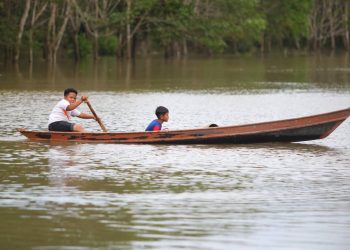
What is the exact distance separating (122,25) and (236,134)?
152 ft

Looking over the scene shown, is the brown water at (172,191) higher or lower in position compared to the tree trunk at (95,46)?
lower

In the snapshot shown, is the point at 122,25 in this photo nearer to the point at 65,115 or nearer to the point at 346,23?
the point at 346,23

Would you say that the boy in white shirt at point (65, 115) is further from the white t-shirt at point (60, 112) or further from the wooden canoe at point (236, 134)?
the wooden canoe at point (236, 134)

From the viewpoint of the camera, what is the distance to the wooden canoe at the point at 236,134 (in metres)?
18.0

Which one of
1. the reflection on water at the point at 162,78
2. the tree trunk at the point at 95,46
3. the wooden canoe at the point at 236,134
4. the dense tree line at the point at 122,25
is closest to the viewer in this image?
the wooden canoe at the point at 236,134

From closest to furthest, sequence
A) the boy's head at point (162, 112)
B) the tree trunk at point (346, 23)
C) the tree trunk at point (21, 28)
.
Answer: the boy's head at point (162, 112) < the tree trunk at point (21, 28) < the tree trunk at point (346, 23)

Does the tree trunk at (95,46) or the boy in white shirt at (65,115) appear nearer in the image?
the boy in white shirt at (65,115)

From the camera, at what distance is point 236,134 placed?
18.1m

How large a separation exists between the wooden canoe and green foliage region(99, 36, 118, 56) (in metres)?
54.5

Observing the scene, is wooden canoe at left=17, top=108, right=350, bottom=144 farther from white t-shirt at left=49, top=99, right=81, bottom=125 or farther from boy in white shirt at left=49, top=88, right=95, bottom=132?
white t-shirt at left=49, top=99, right=81, bottom=125

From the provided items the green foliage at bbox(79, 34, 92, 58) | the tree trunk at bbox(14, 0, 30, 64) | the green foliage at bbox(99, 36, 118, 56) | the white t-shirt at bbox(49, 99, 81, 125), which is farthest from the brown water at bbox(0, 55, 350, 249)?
the green foliage at bbox(99, 36, 118, 56)

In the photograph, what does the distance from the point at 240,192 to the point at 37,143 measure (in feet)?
21.1

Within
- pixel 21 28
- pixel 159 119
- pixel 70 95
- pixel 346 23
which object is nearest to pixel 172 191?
pixel 159 119

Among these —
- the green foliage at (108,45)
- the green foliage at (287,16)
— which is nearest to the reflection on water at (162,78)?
the green foliage at (108,45)
